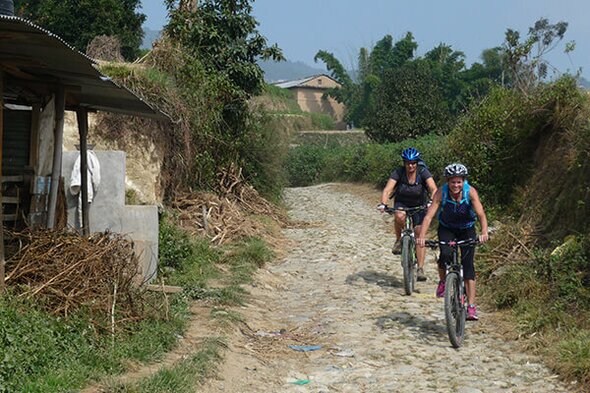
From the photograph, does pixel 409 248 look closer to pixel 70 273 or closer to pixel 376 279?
pixel 376 279

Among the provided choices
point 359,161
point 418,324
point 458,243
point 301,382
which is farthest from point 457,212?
point 359,161

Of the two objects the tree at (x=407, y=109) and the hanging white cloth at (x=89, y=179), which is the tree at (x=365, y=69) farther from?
the hanging white cloth at (x=89, y=179)

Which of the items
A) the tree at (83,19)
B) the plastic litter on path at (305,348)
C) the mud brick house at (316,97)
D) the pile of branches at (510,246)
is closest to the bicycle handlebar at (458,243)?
the plastic litter on path at (305,348)

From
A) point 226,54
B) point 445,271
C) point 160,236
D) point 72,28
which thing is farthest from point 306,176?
point 445,271

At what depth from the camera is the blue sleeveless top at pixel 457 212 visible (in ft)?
27.6

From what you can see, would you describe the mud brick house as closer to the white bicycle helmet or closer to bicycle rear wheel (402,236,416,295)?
bicycle rear wheel (402,236,416,295)

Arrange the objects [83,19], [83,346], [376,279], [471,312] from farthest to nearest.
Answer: [83,19] < [376,279] < [471,312] < [83,346]

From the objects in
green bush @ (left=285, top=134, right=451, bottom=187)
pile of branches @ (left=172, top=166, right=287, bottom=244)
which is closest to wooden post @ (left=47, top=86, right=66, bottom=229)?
pile of branches @ (left=172, top=166, right=287, bottom=244)

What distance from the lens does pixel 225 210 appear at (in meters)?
17.4

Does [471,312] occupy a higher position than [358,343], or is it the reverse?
[471,312]

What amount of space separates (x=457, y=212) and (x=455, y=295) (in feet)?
3.05

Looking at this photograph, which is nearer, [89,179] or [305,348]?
[305,348]

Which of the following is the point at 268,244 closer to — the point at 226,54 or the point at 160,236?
the point at 160,236

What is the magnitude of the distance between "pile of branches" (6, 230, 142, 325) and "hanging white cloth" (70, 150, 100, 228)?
330 cm
